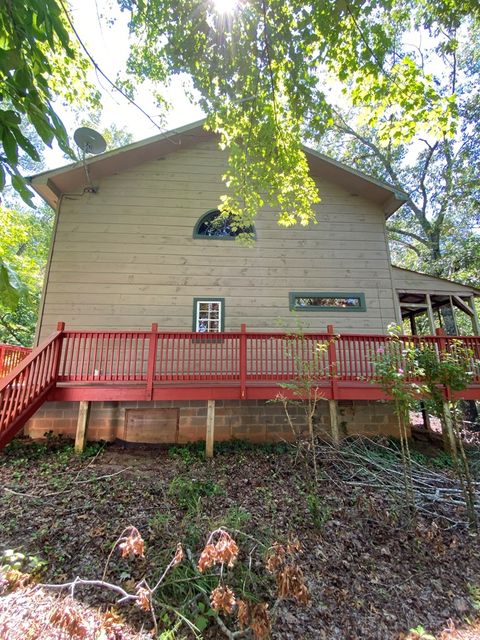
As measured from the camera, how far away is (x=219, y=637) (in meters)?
2.48

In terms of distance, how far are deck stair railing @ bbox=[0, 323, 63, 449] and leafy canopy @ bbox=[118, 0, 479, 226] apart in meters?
4.55

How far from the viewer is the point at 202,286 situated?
6.97m

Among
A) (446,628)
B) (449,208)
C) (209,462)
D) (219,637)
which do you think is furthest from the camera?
(449,208)

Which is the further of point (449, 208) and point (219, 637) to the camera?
point (449, 208)

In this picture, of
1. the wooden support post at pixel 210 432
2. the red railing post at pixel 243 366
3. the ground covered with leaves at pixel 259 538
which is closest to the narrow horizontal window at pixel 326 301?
the red railing post at pixel 243 366

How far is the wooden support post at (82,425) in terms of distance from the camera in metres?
5.63

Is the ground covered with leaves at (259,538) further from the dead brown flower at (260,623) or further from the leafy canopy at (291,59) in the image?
the leafy canopy at (291,59)

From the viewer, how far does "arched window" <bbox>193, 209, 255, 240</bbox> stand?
727cm

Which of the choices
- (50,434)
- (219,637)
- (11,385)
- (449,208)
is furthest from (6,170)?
(449,208)

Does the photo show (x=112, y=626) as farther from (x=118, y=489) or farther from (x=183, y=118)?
(x=183, y=118)

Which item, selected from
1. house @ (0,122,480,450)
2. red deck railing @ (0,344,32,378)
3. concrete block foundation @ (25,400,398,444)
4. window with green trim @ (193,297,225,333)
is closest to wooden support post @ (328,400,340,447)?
house @ (0,122,480,450)

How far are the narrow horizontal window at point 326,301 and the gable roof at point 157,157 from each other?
2387 millimetres

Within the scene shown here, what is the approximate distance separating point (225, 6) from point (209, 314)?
188 inches

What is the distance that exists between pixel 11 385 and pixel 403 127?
656 cm
